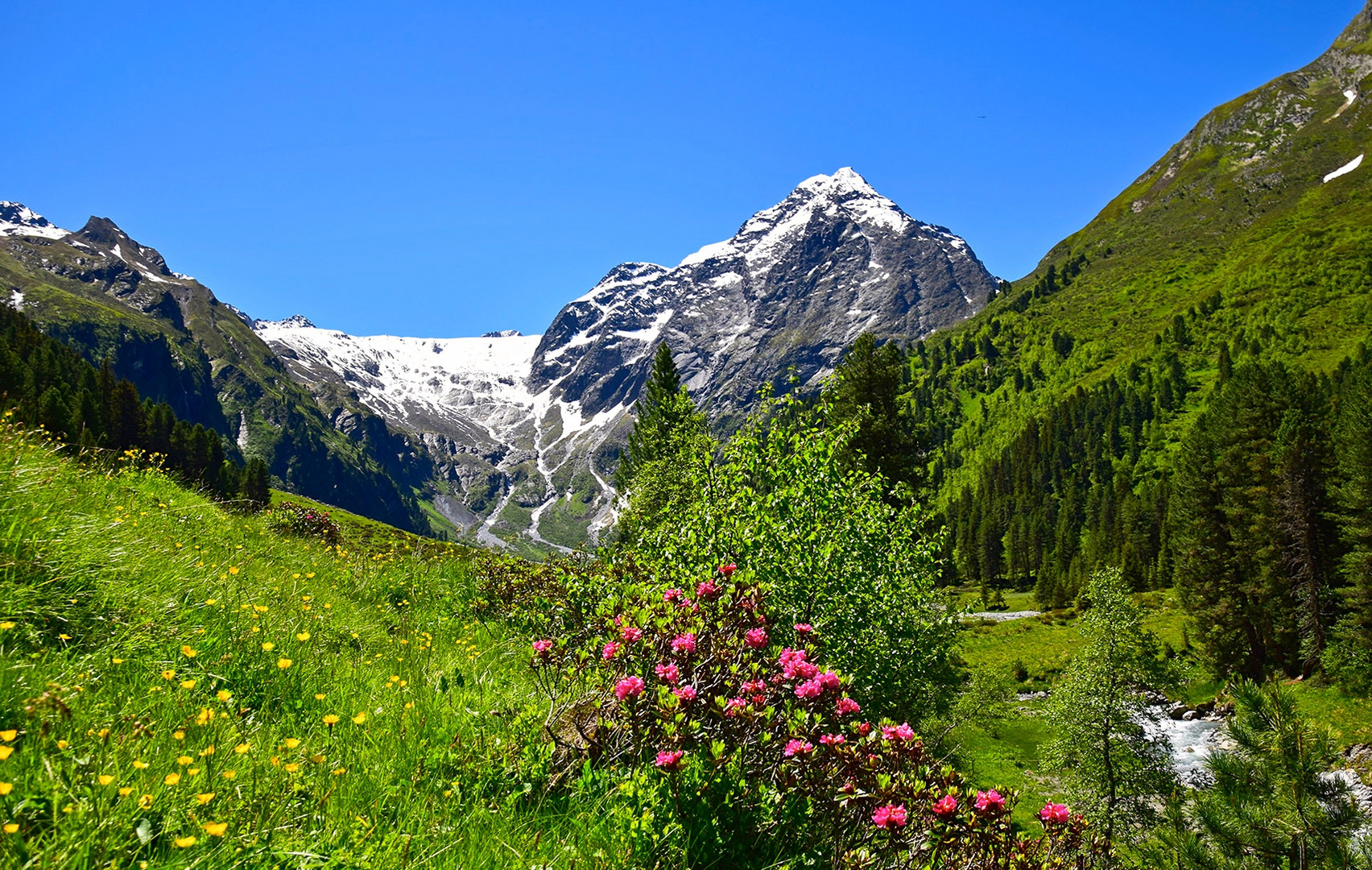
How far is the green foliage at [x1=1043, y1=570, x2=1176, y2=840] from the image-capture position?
1001 inches

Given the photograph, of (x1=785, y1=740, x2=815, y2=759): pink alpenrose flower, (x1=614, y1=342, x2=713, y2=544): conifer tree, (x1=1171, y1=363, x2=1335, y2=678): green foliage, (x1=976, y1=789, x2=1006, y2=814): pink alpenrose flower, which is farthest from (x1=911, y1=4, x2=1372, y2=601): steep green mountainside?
(x1=785, y1=740, x2=815, y2=759): pink alpenrose flower

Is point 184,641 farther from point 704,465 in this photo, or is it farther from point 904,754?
point 704,465

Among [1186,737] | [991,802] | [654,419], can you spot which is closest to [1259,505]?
[1186,737]

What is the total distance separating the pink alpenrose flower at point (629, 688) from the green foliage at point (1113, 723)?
92.7ft

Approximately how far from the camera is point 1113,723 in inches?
1008

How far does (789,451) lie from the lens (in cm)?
1332

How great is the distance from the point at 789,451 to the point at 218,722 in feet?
34.9

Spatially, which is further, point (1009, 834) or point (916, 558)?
point (916, 558)

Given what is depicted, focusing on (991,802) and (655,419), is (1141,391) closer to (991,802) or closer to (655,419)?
(655,419)

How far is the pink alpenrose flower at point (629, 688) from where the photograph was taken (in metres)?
4.23

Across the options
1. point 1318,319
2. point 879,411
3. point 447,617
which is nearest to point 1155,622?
point 879,411

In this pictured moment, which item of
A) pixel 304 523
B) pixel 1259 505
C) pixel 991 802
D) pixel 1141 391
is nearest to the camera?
pixel 991 802

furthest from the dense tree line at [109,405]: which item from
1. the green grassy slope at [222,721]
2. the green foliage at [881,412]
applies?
the green grassy slope at [222,721]

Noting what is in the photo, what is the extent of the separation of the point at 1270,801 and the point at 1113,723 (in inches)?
833
